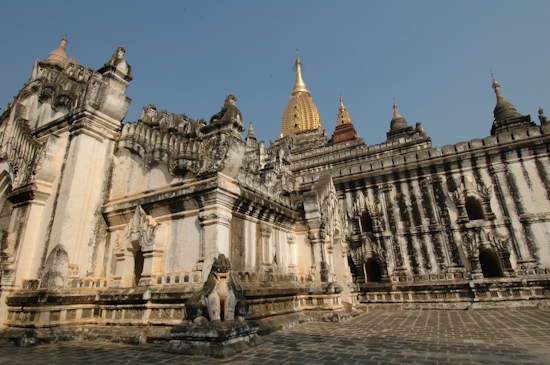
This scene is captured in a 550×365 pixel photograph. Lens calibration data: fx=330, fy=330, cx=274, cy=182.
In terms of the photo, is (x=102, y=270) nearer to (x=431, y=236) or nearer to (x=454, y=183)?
(x=431, y=236)

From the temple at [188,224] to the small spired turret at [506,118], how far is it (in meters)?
13.3

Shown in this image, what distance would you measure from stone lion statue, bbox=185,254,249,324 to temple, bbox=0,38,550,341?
0.10 m

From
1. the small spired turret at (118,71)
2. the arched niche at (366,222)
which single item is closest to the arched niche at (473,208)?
the arched niche at (366,222)

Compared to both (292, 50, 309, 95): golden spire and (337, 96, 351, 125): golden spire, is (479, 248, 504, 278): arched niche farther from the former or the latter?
(292, 50, 309, 95): golden spire

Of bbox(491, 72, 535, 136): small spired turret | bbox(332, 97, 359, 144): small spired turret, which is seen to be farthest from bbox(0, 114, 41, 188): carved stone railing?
bbox(332, 97, 359, 144): small spired turret

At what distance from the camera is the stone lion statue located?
6.63m

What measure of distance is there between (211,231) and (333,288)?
5.84 meters

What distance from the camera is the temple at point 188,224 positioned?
8547 mm

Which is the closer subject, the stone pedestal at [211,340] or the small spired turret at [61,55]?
the stone pedestal at [211,340]

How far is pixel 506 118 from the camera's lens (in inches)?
1204

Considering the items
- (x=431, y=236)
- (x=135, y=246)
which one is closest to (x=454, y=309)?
(x=431, y=236)

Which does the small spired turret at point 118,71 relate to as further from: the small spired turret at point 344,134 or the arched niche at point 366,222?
the small spired turret at point 344,134

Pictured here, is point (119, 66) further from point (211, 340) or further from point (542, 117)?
point (542, 117)

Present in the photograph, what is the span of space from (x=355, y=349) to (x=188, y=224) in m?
5.01
